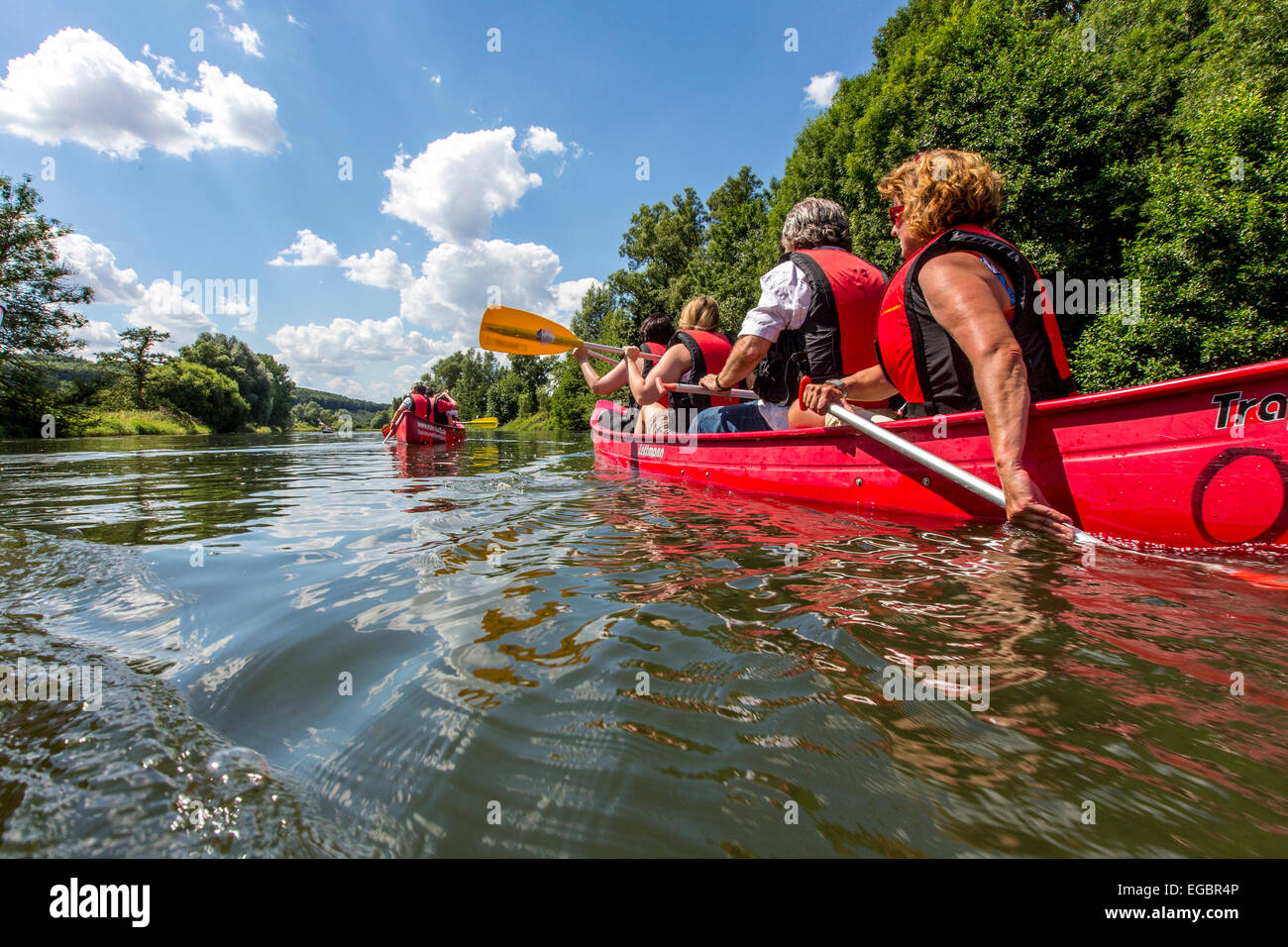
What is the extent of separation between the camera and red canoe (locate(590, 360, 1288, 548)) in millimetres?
2289

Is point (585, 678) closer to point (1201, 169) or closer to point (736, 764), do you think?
point (736, 764)

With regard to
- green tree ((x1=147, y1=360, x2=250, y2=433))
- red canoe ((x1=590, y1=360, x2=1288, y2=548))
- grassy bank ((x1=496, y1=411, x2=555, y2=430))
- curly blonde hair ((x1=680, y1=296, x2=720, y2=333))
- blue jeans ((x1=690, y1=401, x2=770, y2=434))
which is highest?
green tree ((x1=147, y1=360, x2=250, y2=433))

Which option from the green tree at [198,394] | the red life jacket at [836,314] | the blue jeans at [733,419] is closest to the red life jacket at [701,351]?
the blue jeans at [733,419]

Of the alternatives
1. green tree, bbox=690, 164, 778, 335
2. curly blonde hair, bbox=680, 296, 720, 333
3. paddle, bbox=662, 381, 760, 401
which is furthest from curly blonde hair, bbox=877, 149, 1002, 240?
green tree, bbox=690, 164, 778, 335

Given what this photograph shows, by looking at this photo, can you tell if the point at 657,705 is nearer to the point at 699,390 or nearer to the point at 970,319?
the point at 970,319

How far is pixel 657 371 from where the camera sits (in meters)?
6.21

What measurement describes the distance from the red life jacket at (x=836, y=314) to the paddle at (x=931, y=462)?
80 cm

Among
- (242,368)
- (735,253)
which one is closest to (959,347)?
(735,253)

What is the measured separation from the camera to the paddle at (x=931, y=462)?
8.54 ft

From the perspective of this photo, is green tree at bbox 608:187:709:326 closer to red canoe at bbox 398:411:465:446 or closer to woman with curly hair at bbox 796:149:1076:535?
red canoe at bbox 398:411:465:446

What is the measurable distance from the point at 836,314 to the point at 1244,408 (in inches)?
95.5

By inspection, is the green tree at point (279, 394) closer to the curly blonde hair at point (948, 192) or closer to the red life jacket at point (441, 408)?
the red life jacket at point (441, 408)

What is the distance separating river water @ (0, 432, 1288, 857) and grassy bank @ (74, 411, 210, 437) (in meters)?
36.0
